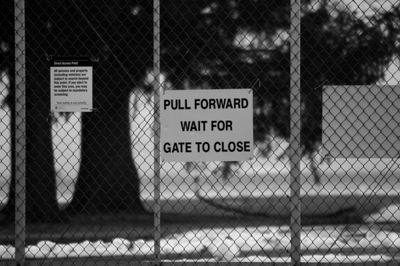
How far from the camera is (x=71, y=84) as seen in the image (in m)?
4.40

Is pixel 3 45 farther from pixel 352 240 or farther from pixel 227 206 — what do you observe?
pixel 352 240

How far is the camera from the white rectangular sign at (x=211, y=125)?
4340 millimetres

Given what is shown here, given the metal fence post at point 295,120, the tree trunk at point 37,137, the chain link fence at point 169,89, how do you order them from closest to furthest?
the metal fence post at point 295,120 → the chain link fence at point 169,89 → the tree trunk at point 37,137

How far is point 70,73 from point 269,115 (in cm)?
265

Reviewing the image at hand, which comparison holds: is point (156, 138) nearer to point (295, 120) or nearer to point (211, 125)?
point (211, 125)

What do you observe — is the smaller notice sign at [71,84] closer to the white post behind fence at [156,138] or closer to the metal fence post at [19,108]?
the metal fence post at [19,108]

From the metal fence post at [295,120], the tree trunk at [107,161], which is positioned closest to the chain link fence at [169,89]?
the tree trunk at [107,161]

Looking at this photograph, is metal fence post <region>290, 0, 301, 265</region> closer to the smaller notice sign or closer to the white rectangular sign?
the white rectangular sign

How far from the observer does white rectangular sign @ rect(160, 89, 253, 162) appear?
434 cm

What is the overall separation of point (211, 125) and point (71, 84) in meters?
1.02

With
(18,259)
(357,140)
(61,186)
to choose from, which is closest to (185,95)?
(357,140)

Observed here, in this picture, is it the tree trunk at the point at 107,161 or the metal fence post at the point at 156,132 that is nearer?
the metal fence post at the point at 156,132

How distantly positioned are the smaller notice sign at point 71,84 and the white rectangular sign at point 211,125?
55cm

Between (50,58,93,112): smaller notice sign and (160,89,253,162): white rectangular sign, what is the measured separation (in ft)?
1.81
